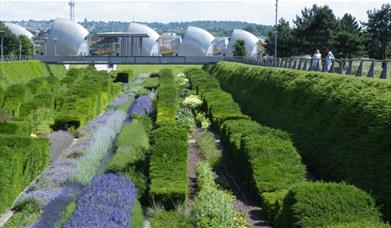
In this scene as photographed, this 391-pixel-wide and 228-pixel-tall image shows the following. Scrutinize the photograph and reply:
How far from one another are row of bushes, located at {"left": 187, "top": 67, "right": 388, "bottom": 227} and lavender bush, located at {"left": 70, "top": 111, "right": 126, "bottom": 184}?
11.9ft

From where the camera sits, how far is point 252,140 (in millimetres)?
16062

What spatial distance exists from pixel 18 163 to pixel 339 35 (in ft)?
137

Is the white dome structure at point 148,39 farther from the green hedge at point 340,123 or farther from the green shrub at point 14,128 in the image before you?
the green shrub at point 14,128

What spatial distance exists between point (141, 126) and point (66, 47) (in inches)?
3228

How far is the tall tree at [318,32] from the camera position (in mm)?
60125

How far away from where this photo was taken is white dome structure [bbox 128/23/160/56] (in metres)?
109

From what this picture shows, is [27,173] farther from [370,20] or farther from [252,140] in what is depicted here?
[370,20]

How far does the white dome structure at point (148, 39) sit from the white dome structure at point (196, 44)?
14.2 ft

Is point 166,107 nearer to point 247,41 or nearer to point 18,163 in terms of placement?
point 18,163

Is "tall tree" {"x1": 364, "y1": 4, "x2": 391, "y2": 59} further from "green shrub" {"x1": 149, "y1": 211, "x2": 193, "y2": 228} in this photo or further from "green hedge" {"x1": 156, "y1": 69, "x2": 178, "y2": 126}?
"green shrub" {"x1": 149, "y1": 211, "x2": 193, "y2": 228}

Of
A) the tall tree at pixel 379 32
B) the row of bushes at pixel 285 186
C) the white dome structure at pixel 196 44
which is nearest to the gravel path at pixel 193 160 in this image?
the row of bushes at pixel 285 186

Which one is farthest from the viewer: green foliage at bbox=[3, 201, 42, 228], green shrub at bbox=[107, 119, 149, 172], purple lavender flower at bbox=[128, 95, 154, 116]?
purple lavender flower at bbox=[128, 95, 154, 116]

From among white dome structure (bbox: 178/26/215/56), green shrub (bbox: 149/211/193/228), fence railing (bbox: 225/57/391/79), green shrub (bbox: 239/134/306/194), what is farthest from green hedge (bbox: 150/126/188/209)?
white dome structure (bbox: 178/26/215/56)

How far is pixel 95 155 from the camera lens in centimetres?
1902
